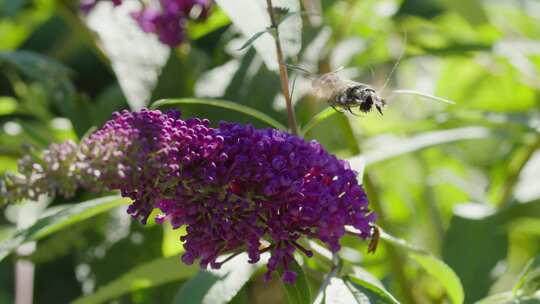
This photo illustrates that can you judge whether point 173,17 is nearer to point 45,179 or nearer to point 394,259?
point 394,259

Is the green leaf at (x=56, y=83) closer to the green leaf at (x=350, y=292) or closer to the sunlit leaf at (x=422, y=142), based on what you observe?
the sunlit leaf at (x=422, y=142)

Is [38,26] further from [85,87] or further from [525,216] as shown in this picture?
[525,216]

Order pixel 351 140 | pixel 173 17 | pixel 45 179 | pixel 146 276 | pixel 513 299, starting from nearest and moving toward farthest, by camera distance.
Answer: pixel 45 179, pixel 513 299, pixel 146 276, pixel 351 140, pixel 173 17

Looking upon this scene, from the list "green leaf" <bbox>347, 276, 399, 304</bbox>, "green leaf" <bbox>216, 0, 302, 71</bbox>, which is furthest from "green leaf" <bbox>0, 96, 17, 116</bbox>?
"green leaf" <bbox>347, 276, 399, 304</bbox>

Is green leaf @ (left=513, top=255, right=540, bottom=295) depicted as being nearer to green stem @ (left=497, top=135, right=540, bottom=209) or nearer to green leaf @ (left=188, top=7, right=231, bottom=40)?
green stem @ (left=497, top=135, right=540, bottom=209)

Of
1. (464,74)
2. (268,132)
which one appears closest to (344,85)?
(268,132)

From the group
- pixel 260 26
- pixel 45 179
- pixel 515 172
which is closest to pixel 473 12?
pixel 515 172

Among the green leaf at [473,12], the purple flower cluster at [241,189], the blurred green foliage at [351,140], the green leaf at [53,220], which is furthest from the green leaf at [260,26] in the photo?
the green leaf at [473,12]
